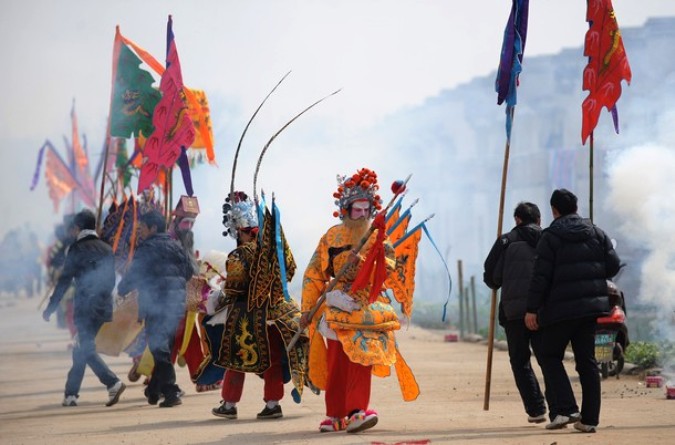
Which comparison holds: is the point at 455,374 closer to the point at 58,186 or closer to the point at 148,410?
the point at 148,410

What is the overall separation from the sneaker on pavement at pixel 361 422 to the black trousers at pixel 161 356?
11.5 feet

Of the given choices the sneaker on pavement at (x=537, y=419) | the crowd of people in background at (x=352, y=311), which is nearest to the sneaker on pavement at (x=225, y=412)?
the crowd of people in background at (x=352, y=311)

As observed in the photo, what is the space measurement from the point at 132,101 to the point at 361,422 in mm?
7898

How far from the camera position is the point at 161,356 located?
43.5ft

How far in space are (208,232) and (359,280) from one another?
19771 mm

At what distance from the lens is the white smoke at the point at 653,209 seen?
14.6 meters

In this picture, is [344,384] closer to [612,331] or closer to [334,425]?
[334,425]

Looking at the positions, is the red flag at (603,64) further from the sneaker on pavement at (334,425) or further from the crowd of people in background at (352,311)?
the sneaker on pavement at (334,425)

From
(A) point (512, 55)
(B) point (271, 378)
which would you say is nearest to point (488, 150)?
(A) point (512, 55)

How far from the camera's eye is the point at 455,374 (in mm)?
16609

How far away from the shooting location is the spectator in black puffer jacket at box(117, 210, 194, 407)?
1329 cm

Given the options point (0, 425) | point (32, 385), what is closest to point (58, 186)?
point (32, 385)

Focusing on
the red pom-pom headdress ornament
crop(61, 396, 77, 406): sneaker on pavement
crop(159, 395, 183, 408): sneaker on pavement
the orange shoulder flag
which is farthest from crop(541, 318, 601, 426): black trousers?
the orange shoulder flag

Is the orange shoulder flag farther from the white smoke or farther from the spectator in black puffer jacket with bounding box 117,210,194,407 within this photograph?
the white smoke
